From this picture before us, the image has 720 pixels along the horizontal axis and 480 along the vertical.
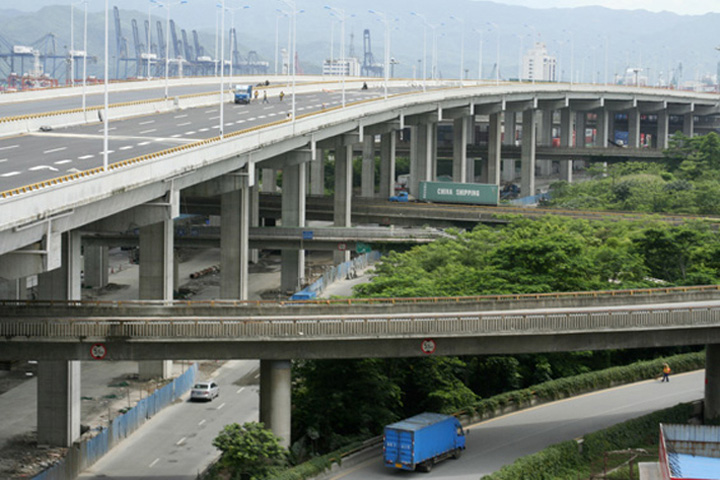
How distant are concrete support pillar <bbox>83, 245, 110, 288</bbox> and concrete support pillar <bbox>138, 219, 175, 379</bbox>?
3446 centimetres

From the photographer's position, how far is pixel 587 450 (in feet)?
166

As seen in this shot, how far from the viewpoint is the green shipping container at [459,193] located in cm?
12662

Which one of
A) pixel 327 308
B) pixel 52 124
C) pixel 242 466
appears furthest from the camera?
pixel 52 124

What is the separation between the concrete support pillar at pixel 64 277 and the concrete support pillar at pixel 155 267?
42.0 feet

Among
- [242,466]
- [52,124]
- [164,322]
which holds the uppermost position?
[52,124]

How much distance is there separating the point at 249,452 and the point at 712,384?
23029 millimetres

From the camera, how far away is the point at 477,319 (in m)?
50.5

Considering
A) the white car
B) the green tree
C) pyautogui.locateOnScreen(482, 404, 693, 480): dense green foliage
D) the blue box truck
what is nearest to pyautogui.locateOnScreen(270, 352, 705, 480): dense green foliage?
pyautogui.locateOnScreen(482, 404, 693, 480): dense green foliage

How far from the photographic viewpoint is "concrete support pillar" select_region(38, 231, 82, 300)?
57.5 metres

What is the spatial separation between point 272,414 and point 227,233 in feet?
122

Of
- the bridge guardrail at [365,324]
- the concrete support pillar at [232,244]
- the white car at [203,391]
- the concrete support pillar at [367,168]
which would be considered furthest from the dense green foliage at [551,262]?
the concrete support pillar at [367,168]

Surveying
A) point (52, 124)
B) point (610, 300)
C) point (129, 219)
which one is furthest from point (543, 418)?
point (52, 124)

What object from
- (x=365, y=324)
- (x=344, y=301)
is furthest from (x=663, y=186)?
(x=365, y=324)

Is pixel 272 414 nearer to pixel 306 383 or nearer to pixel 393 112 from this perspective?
pixel 306 383
